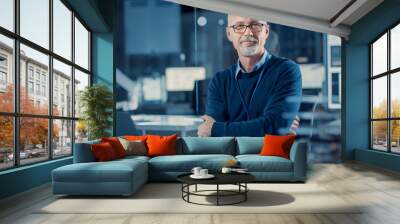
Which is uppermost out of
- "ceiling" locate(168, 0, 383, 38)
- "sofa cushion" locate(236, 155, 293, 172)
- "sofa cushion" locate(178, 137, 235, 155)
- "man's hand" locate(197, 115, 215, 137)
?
"ceiling" locate(168, 0, 383, 38)

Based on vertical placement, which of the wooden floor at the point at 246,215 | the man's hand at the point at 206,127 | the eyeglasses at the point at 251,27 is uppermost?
the eyeglasses at the point at 251,27

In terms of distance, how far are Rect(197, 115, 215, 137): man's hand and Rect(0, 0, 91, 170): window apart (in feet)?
8.16

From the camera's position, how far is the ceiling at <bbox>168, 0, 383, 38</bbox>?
24.7ft

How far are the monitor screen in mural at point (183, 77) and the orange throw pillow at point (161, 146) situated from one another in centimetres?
214

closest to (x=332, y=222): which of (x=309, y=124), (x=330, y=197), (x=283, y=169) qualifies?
(x=330, y=197)

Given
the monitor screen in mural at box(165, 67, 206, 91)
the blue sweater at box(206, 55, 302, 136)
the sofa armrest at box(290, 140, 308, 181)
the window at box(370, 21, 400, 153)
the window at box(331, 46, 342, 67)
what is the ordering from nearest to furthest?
1. the sofa armrest at box(290, 140, 308, 181)
2. the window at box(370, 21, 400, 153)
3. the blue sweater at box(206, 55, 302, 136)
4. the monitor screen in mural at box(165, 67, 206, 91)
5. the window at box(331, 46, 342, 67)

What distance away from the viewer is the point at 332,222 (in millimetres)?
3713

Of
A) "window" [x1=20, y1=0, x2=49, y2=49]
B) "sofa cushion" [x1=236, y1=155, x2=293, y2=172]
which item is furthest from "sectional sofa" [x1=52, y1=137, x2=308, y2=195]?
"window" [x1=20, y1=0, x2=49, y2=49]

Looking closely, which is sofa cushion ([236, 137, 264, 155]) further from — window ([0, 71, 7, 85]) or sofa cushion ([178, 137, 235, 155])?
window ([0, 71, 7, 85])

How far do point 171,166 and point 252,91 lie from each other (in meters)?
3.12

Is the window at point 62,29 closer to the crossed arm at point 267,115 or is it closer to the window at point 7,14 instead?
the window at point 7,14

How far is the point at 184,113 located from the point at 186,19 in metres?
2.10

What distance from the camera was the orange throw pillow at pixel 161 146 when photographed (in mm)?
6672

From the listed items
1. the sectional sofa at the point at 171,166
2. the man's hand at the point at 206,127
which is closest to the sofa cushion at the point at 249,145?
the sectional sofa at the point at 171,166
